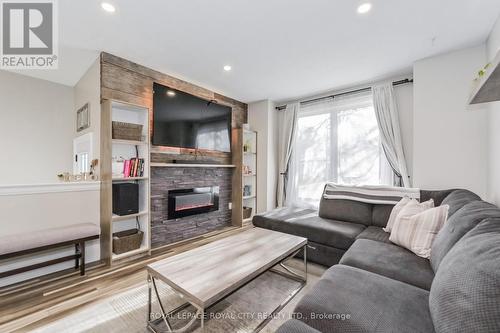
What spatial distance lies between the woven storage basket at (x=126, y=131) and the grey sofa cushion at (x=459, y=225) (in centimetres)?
308

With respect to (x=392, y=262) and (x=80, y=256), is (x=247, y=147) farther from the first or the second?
(x=392, y=262)

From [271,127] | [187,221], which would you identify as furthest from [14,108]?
[271,127]

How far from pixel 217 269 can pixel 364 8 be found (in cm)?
242

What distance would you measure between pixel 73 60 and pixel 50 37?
1.84 feet

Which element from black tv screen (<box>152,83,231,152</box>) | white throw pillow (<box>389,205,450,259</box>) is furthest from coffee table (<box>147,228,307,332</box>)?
black tv screen (<box>152,83,231,152</box>)

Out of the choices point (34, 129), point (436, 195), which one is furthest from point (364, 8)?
point (34, 129)

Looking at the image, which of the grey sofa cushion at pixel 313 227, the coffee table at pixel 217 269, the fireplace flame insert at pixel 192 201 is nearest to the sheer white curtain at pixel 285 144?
the grey sofa cushion at pixel 313 227

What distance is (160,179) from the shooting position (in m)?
3.06

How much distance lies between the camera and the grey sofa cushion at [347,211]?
2594mm

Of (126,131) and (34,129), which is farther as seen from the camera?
(34,129)

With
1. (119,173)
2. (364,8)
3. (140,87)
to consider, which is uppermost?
(364,8)

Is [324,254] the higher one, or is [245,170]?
[245,170]

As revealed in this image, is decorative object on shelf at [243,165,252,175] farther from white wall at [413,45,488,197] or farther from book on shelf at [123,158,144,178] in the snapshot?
white wall at [413,45,488,197]

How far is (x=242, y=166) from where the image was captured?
405 cm
